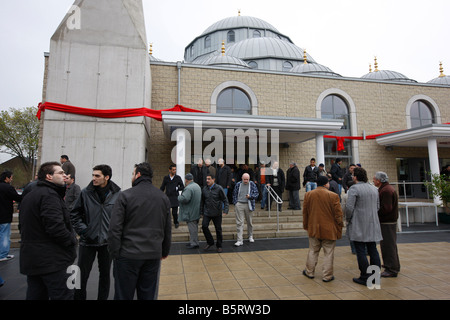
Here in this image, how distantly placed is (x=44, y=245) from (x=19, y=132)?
32244mm

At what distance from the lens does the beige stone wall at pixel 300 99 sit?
11.7 meters

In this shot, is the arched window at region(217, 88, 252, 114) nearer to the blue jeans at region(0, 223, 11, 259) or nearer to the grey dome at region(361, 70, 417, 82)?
the blue jeans at region(0, 223, 11, 259)

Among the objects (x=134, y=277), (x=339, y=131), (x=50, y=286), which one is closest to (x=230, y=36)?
(x=339, y=131)

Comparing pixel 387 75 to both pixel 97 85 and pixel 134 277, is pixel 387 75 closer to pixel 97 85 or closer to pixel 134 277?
pixel 97 85

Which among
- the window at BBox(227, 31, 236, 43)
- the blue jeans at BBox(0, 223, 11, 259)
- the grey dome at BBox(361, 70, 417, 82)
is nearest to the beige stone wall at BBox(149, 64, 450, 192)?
the grey dome at BBox(361, 70, 417, 82)

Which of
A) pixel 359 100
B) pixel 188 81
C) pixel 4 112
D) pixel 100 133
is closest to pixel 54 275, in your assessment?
pixel 100 133

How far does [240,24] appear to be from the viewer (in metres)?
31.7

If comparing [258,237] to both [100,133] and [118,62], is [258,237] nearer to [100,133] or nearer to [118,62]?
[100,133]

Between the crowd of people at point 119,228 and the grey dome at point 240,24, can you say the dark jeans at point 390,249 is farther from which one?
the grey dome at point 240,24

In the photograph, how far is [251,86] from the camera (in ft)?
41.4

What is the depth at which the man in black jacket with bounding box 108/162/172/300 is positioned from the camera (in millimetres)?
2543

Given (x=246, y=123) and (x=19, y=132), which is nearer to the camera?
(x=246, y=123)

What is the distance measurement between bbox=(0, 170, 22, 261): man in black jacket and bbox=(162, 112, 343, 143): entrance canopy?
459 cm
